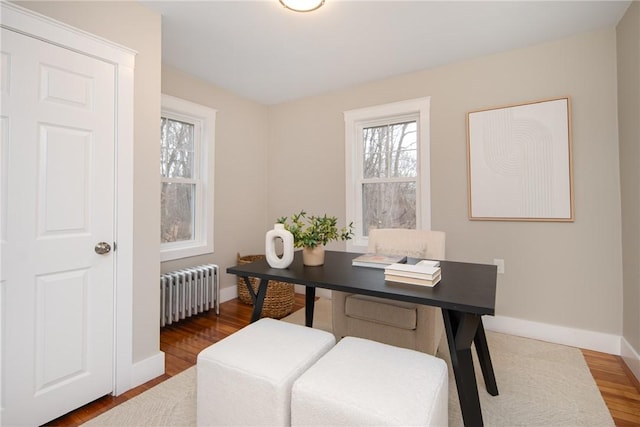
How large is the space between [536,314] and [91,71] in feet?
11.9

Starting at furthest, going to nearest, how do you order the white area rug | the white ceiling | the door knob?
the white ceiling
the door knob
the white area rug

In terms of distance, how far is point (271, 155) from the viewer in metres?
4.11

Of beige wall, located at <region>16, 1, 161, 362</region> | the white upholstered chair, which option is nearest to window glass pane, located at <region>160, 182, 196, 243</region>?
beige wall, located at <region>16, 1, 161, 362</region>

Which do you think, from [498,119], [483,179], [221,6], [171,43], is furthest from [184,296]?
[498,119]

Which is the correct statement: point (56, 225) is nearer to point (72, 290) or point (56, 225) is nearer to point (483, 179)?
point (72, 290)

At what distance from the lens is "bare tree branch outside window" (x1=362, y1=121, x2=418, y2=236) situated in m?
3.28

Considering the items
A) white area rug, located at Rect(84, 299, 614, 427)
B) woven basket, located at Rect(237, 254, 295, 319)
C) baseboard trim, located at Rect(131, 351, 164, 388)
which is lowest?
white area rug, located at Rect(84, 299, 614, 427)

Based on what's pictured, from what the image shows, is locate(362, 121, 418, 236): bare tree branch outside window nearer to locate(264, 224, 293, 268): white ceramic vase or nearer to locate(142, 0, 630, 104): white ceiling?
locate(142, 0, 630, 104): white ceiling

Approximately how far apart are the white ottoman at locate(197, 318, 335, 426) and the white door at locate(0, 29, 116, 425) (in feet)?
2.83

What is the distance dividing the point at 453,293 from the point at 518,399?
3.34 feet

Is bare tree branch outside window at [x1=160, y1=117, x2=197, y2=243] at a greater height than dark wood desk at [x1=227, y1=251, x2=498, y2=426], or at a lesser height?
greater

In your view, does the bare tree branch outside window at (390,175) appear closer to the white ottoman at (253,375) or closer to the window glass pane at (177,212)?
the window glass pane at (177,212)

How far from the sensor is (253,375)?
1.26 meters

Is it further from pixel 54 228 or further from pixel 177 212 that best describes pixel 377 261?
pixel 177 212
